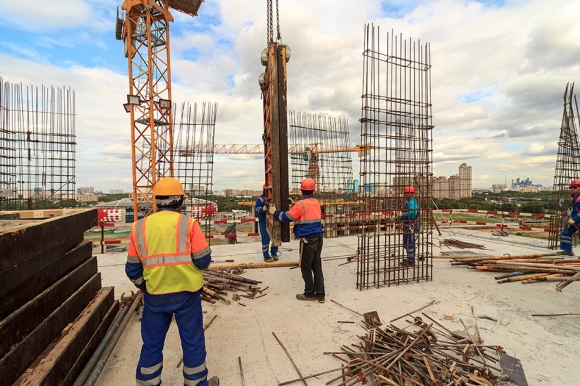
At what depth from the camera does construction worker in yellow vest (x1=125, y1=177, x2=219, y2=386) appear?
269cm

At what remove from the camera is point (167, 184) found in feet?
9.66

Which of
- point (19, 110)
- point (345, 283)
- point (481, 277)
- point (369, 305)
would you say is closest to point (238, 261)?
point (345, 283)

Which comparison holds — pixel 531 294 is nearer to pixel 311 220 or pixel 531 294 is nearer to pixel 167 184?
pixel 311 220

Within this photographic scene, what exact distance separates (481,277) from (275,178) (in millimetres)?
5273

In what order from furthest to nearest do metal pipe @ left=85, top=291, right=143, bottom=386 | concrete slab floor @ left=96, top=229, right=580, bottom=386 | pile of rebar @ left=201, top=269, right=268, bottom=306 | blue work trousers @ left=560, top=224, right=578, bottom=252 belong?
blue work trousers @ left=560, top=224, right=578, bottom=252 → pile of rebar @ left=201, top=269, right=268, bottom=306 → concrete slab floor @ left=96, top=229, right=580, bottom=386 → metal pipe @ left=85, top=291, right=143, bottom=386

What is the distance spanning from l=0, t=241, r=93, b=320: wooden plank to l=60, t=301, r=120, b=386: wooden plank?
844 mm

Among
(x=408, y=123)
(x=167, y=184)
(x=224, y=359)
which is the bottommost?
(x=224, y=359)

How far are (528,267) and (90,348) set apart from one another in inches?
329

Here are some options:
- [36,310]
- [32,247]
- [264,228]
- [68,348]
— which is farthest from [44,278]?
[264,228]

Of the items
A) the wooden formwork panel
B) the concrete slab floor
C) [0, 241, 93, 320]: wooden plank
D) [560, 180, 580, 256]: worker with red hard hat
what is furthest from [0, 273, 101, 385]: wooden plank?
[560, 180, 580, 256]: worker with red hard hat

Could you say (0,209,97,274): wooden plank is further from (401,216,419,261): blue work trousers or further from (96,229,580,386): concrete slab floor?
(401,216,419,261): blue work trousers

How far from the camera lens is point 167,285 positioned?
2.70 m

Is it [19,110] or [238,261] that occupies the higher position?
[19,110]

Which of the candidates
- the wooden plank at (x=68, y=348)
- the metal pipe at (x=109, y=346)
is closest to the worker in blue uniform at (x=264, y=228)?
the metal pipe at (x=109, y=346)
